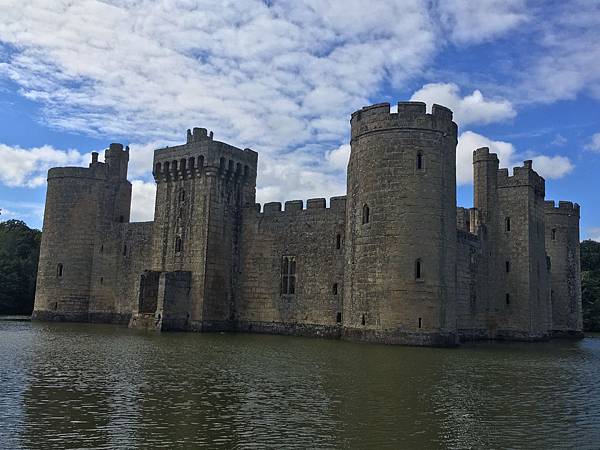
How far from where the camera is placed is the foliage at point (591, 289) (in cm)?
6003

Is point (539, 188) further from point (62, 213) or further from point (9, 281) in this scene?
point (9, 281)

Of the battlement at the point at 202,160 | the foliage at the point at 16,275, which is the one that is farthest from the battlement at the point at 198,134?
the foliage at the point at 16,275

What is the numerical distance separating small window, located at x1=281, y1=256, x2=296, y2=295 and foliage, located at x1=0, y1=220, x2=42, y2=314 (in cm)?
3083

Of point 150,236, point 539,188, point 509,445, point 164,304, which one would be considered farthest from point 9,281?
point 509,445

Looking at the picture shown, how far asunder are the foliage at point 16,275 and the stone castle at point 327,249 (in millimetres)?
13209

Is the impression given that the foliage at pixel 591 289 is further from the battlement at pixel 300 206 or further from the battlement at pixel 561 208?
the battlement at pixel 300 206

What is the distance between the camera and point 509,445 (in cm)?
884

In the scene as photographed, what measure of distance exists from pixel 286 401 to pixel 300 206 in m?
24.5

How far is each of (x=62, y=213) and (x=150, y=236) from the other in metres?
7.61

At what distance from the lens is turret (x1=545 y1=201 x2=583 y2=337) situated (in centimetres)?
4581

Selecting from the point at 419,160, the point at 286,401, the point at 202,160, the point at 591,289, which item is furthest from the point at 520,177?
the point at 591,289

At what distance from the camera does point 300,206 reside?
3600cm

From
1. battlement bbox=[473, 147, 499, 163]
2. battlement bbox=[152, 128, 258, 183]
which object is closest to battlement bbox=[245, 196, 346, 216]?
battlement bbox=[152, 128, 258, 183]

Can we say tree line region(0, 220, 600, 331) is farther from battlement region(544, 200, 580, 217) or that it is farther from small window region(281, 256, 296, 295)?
small window region(281, 256, 296, 295)
